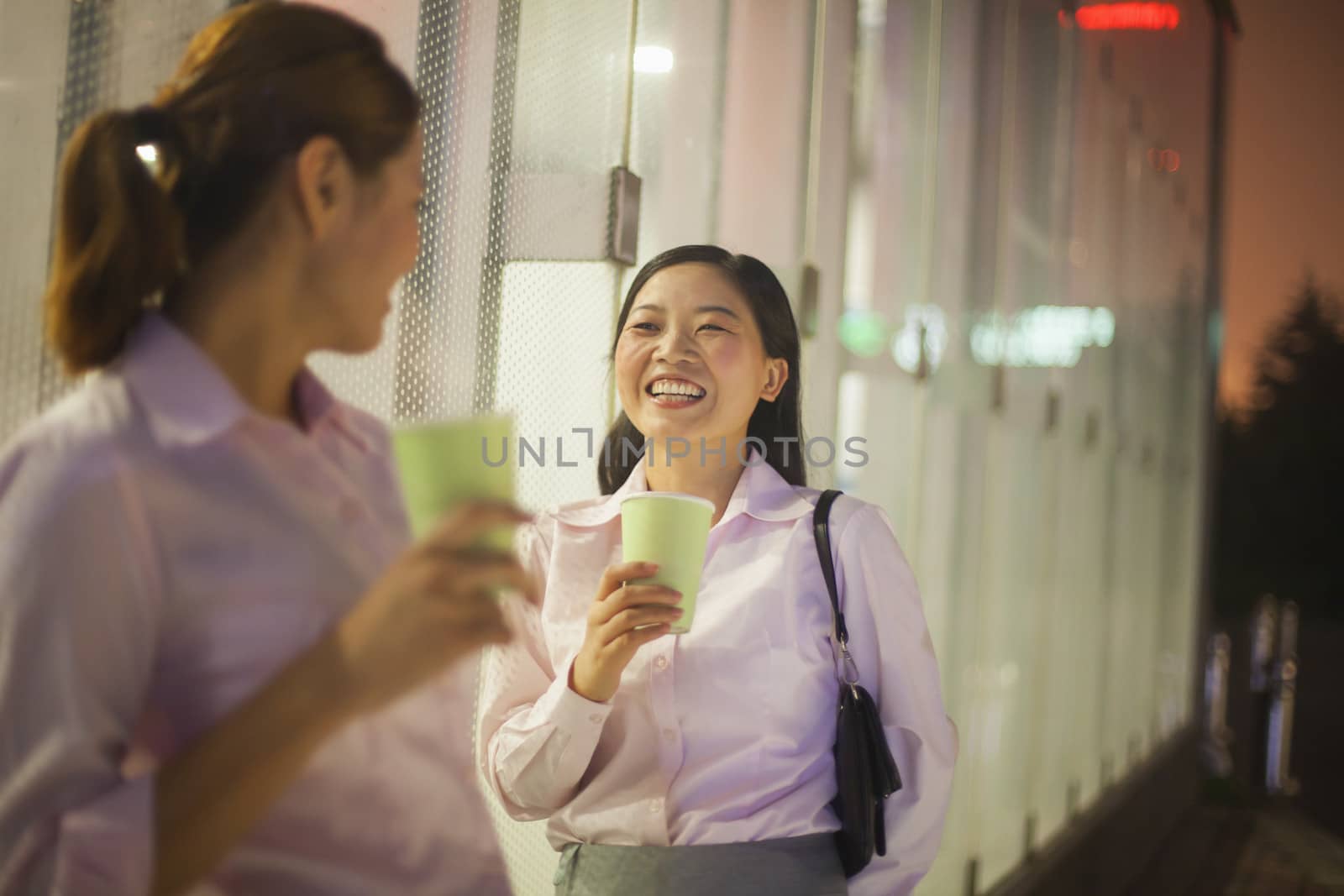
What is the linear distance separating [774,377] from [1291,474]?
2001 centimetres

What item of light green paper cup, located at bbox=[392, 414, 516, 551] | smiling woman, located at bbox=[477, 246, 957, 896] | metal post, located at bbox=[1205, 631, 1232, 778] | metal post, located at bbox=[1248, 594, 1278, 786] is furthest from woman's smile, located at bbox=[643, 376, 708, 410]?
metal post, located at bbox=[1205, 631, 1232, 778]

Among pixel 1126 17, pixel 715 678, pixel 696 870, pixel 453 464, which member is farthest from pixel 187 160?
pixel 1126 17

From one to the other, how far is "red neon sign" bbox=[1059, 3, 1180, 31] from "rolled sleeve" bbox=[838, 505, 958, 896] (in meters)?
3.70

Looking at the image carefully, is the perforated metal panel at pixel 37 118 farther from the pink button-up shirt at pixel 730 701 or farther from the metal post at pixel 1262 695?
the metal post at pixel 1262 695

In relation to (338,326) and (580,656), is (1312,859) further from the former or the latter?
(338,326)

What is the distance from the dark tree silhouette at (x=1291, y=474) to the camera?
57.6ft

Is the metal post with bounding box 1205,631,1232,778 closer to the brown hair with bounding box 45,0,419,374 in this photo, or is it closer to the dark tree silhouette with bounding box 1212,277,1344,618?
the dark tree silhouette with bounding box 1212,277,1344,618

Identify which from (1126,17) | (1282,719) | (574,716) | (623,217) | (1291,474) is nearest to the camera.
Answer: (574,716)

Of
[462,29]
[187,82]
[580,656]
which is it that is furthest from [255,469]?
[462,29]

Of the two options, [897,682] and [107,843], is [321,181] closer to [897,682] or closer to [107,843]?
[107,843]

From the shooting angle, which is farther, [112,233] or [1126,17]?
[1126,17]

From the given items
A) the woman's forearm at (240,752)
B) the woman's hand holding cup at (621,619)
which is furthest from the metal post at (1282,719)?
the woman's forearm at (240,752)

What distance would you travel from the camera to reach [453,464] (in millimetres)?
804

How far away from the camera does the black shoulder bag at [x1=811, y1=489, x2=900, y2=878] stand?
5.30 ft
